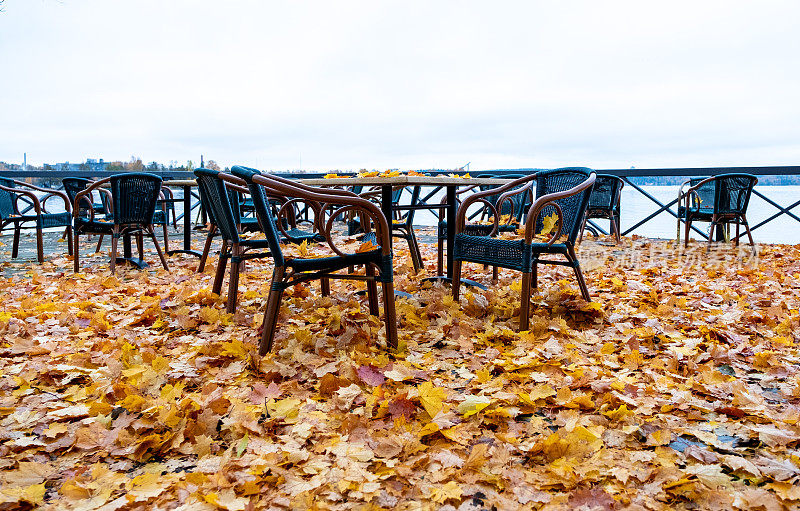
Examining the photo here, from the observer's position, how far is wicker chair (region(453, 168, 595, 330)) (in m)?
2.40

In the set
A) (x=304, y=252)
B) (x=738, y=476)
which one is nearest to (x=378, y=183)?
(x=304, y=252)

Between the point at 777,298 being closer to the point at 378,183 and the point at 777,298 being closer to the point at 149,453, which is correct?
the point at 378,183

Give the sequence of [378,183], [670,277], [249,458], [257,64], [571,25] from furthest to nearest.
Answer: [257,64] < [571,25] < [670,277] < [378,183] < [249,458]

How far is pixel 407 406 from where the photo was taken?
1.54 metres

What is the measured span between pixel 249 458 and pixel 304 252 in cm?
131

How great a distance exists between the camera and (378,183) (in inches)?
111

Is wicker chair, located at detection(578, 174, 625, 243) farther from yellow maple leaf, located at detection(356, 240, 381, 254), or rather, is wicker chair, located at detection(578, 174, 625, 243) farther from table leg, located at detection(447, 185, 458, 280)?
yellow maple leaf, located at detection(356, 240, 381, 254)

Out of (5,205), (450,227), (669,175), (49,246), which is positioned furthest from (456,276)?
(669,175)

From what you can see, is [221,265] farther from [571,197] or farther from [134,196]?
[571,197]

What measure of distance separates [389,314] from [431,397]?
2.05 ft

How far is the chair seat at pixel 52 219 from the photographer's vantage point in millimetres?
4547

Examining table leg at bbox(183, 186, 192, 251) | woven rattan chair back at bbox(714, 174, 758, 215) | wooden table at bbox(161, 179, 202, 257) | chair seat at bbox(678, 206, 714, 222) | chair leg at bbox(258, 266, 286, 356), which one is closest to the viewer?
chair leg at bbox(258, 266, 286, 356)

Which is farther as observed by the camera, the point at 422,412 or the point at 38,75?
the point at 38,75

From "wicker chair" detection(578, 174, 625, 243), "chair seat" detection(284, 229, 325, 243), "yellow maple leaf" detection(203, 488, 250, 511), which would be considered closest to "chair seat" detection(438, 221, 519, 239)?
"chair seat" detection(284, 229, 325, 243)
